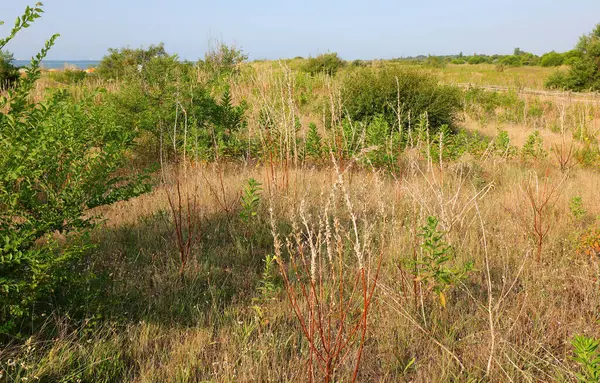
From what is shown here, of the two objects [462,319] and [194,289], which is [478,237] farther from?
[194,289]

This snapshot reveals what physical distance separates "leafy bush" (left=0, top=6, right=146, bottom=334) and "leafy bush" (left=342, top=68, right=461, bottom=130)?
606cm

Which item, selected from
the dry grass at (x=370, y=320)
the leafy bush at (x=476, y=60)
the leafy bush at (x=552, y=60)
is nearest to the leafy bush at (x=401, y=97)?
the dry grass at (x=370, y=320)

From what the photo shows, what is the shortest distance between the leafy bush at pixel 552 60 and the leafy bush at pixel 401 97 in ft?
99.4

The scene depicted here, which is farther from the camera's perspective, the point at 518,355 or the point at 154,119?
the point at 154,119

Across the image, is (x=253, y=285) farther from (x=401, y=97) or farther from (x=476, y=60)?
(x=476, y=60)

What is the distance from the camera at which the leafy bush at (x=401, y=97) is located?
→ 8.36 m

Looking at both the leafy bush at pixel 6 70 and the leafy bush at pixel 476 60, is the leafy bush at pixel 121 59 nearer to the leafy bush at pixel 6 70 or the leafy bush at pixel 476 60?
the leafy bush at pixel 6 70

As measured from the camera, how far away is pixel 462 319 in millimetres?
Result: 2533

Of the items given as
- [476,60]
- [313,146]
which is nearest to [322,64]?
[313,146]

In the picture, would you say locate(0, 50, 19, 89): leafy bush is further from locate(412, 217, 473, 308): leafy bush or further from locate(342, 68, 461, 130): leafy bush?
locate(412, 217, 473, 308): leafy bush

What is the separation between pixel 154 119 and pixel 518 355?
4.85 meters

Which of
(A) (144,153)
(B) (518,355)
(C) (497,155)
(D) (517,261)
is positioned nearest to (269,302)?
(B) (518,355)

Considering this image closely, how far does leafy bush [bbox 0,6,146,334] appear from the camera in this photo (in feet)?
6.86

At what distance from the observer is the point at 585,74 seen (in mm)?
16984
